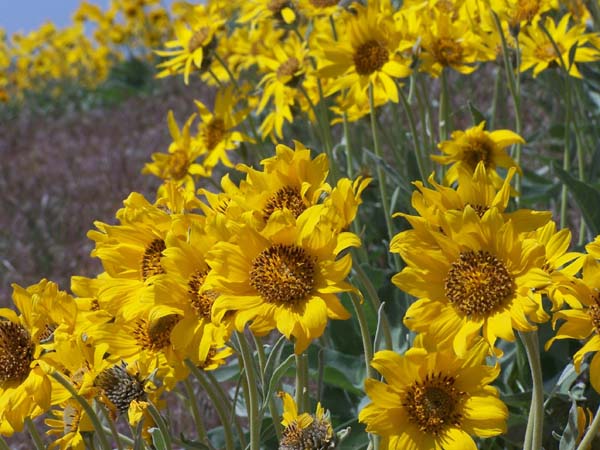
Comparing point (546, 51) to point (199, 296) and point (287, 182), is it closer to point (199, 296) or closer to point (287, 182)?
point (287, 182)

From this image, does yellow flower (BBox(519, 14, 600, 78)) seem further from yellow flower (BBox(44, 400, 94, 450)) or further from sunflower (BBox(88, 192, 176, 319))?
yellow flower (BBox(44, 400, 94, 450))

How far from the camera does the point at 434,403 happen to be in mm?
1358

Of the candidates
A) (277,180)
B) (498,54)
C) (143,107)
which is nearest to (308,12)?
(498,54)

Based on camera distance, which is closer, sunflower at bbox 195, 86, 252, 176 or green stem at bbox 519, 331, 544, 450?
green stem at bbox 519, 331, 544, 450

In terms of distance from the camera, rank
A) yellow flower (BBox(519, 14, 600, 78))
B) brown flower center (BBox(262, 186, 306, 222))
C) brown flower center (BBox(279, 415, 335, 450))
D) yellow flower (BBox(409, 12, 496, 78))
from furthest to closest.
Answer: yellow flower (BBox(519, 14, 600, 78))
yellow flower (BBox(409, 12, 496, 78))
brown flower center (BBox(262, 186, 306, 222))
brown flower center (BBox(279, 415, 335, 450))

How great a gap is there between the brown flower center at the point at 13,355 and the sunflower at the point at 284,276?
36cm

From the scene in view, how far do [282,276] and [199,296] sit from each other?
17cm

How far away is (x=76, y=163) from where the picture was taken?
22.2 ft

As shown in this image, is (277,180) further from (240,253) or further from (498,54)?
(498,54)

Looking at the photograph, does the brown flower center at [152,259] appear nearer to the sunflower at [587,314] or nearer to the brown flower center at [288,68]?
the sunflower at [587,314]

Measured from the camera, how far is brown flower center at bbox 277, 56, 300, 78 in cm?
273

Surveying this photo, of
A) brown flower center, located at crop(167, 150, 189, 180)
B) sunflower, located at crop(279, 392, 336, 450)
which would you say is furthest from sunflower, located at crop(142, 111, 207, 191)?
sunflower, located at crop(279, 392, 336, 450)

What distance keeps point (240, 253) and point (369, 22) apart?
46.8 inches

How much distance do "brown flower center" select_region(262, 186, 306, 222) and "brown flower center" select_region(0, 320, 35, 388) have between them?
46cm
